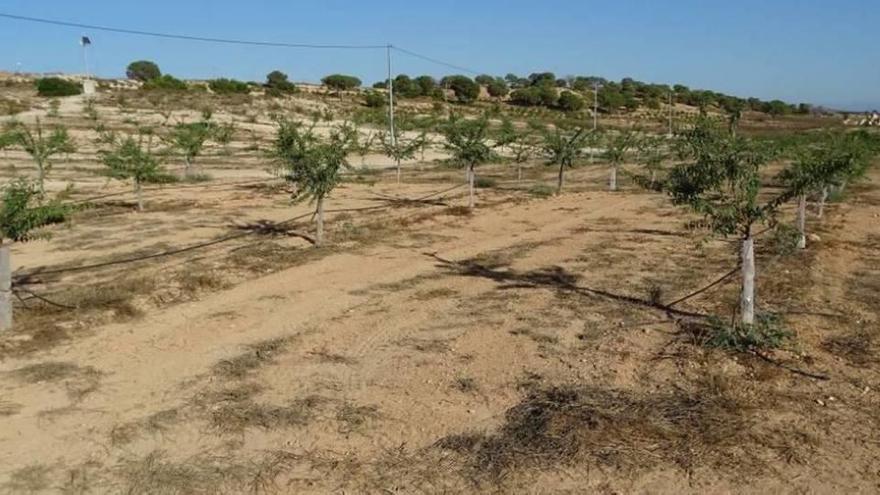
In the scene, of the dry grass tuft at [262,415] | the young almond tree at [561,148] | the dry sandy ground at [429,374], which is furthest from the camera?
the young almond tree at [561,148]

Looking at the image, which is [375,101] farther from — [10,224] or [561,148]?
[10,224]

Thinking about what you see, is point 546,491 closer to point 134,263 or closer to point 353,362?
point 353,362

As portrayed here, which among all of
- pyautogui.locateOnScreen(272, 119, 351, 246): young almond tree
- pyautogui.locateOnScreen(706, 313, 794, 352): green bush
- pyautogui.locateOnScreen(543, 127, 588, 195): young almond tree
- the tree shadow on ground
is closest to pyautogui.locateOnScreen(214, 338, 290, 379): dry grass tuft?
the tree shadow on ground

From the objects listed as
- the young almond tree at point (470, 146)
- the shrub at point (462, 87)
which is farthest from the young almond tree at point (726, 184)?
the shrub at point (462, 87)

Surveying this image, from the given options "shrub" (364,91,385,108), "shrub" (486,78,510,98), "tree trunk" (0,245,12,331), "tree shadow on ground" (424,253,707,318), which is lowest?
"tree shadow on ground" (424,253,707,318)

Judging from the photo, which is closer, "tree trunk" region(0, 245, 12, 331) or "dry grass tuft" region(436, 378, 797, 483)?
"dry grass tuft" region(436, 378, 797, 483)

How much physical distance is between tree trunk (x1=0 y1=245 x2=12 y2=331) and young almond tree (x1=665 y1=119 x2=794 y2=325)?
26.6ft

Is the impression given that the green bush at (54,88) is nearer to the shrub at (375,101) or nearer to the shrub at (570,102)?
the shrub at (375,101)

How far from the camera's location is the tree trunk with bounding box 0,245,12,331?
9750 millimetres

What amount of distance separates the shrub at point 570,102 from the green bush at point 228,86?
3124 cm

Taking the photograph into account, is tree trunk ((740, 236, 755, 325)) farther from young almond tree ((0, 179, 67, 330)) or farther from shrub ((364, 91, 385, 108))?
shrub ((364, 91, 385, 108))

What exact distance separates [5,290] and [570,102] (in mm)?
73981

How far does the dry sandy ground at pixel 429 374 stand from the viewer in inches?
251

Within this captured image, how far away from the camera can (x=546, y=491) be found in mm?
6020
